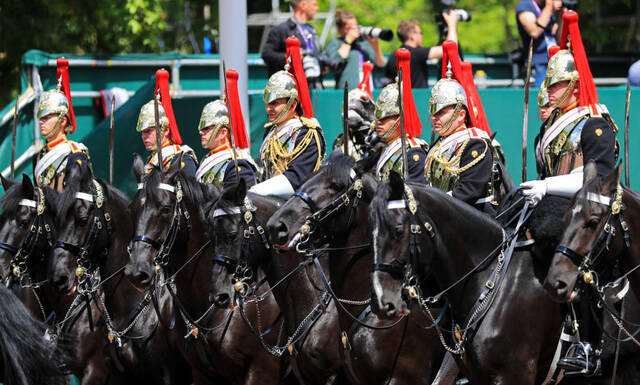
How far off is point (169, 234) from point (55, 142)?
281 cm

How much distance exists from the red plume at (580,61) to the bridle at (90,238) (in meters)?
3.29

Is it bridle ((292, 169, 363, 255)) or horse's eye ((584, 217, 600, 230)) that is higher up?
horse's eye ((584, 217, 600, 230))

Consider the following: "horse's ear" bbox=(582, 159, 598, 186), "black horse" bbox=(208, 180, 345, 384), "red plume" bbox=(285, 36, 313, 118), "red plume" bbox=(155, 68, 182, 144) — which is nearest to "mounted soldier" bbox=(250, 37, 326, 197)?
"red plume" bbox=(285, 36, 313, 118)

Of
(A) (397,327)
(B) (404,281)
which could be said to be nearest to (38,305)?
(A) (397,327)

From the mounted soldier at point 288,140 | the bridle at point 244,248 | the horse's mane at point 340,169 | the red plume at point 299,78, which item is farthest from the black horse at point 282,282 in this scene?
the red plume at point 299,78

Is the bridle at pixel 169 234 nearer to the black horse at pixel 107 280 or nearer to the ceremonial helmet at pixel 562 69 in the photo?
the black horse at pixel 107 280

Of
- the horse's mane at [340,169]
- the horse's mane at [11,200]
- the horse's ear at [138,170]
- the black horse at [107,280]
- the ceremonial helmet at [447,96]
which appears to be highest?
the ceremonial helmet at [447,96]

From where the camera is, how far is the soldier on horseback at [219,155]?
8405 millimetres

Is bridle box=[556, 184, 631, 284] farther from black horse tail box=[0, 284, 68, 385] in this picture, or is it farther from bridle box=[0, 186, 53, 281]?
bridle box=[0, 186, 53, 281]

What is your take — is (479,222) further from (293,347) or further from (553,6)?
(553,6)

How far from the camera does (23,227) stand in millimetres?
8266

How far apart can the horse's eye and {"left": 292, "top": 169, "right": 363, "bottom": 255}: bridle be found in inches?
53.8

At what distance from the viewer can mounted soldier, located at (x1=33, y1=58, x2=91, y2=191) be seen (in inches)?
377

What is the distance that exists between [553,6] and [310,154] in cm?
487
